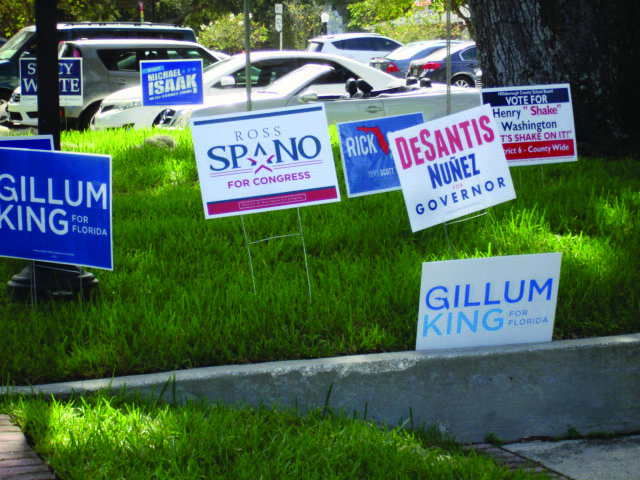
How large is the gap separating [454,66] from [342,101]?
622 inches

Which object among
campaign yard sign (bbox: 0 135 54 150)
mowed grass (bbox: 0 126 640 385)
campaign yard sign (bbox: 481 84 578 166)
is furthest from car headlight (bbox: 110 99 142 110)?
campaign yard sign (bbox: 0 135 54 150)

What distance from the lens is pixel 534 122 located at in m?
7.25

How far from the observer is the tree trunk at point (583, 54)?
8.93m

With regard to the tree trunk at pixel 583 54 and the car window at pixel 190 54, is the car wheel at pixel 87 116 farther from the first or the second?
the tree trunk at pixel 583 54

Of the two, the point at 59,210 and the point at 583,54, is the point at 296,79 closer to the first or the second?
the point at 583,54

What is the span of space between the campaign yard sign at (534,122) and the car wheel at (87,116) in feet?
32.5

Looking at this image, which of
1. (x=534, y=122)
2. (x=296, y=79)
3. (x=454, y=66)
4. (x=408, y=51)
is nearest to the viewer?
(x=534, y=122)

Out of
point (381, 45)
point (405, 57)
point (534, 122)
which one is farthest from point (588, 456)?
point (381, 45)

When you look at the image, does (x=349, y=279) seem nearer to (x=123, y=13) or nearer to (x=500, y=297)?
(x=500, y=297)

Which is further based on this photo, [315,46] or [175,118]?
[315,46]

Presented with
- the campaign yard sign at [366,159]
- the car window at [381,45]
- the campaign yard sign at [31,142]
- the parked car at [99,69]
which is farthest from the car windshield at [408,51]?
the campaign yard sign at [31,142]

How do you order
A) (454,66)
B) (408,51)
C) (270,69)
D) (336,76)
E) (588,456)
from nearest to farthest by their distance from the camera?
1. (588,456)
2. (336,76)
3. (270,69)
4. (454,66)
5. (408,51)

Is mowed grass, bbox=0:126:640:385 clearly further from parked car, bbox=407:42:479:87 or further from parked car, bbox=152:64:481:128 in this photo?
parked car, bbox=407:42:479:87

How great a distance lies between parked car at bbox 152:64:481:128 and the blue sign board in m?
0.25
